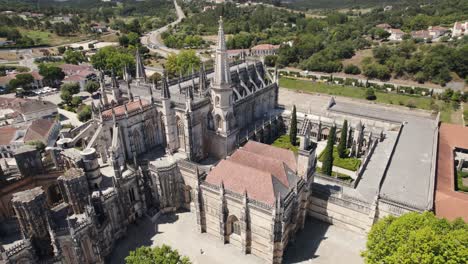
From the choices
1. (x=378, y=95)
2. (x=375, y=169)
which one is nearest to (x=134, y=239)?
(x=375, y=169)

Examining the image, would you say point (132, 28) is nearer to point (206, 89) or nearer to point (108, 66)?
point (108, 66)

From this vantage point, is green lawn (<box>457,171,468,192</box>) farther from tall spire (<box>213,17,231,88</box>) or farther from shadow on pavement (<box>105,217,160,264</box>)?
shadow on pavement (<box>105,217,160,264</box>)

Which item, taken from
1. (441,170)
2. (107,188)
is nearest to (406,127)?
(441,170)

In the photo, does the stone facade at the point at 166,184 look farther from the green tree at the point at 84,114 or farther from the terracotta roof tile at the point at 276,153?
the green tree at the point at 84,114

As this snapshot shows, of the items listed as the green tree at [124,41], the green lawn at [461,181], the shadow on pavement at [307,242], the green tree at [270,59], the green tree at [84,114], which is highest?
the green tree at [124,41]

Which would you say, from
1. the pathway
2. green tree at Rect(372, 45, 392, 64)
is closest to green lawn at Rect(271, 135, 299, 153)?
the pathway

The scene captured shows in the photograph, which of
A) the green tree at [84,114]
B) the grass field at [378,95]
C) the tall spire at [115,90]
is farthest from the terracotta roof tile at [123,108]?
the grass field at [378,95]

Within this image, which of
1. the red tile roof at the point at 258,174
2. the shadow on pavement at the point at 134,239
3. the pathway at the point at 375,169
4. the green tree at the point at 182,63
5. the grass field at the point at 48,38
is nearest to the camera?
the red tile roof at the point at 258,174
